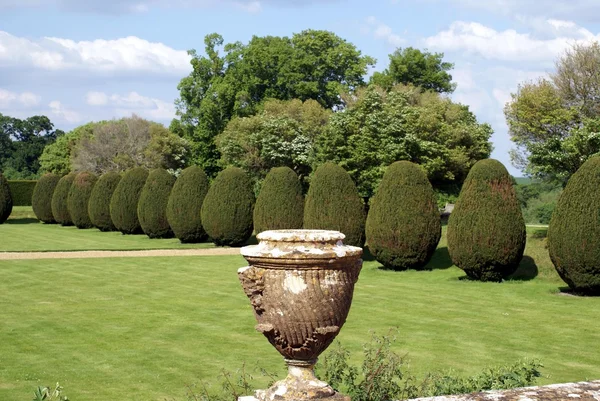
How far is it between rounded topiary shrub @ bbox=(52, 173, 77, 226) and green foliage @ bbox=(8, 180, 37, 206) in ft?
44.0

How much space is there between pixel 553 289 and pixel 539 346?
6.32 m

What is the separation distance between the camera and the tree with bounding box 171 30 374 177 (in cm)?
5594

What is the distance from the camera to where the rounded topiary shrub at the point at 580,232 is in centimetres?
1638

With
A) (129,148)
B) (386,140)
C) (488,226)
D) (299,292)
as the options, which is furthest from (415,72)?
(299,292)

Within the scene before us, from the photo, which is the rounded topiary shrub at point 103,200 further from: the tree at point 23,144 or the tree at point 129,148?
the tree at point 23,144

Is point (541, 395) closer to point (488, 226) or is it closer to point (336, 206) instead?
point (488, 226)

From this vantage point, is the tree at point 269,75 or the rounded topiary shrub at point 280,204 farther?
the tree at point 269,75

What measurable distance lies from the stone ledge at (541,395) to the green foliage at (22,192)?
53609mm

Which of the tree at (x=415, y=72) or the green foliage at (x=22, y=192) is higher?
the tree at (x=415, y=72)

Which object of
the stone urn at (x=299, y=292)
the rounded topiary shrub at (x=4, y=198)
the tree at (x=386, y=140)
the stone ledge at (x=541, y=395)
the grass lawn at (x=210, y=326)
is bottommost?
the grass lawn at (x=210, y=326)

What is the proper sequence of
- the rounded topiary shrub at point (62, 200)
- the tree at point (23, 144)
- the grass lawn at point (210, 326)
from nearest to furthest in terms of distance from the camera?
the grass lawn at point (210, 326), the rounded topiary shrub at point (62, 200), the tree at point (23, 144)

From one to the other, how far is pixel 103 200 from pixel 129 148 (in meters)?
29.2

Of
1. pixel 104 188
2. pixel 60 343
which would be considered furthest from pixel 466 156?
pixel 60 343

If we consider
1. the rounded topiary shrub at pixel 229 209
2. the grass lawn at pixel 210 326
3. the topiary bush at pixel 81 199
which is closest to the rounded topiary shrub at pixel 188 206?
the rounded topiary shrub at pixel 229 209
